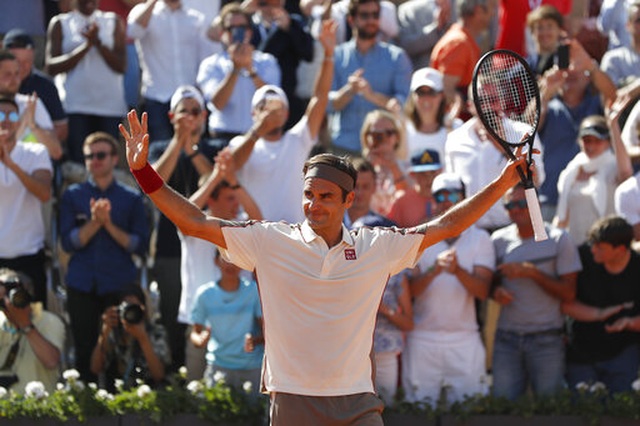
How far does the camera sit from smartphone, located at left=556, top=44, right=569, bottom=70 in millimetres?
11195

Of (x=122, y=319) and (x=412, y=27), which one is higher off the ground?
→ (x=412, y=27)

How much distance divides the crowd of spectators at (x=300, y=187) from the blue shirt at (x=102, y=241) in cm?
2

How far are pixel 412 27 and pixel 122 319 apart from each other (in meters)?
5.17

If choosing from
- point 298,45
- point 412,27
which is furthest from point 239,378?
point 412,27

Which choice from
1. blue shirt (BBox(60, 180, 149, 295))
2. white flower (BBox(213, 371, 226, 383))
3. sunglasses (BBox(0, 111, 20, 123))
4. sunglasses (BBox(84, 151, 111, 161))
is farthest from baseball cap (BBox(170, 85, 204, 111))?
white flower (BBox(213, 371, 226, 383))

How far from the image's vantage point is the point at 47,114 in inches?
463

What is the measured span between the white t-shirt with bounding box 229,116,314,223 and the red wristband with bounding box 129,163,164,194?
4336 millimetres

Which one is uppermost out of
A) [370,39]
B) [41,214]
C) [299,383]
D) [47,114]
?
[370,39]

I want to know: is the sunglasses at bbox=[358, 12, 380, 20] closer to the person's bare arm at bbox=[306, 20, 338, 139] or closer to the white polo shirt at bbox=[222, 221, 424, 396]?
the person's bare arm at bbox=[306, 20, 338, 139]

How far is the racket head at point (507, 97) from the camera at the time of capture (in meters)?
6.86

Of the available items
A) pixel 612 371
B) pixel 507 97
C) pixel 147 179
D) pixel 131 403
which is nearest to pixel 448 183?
pixel 612 371

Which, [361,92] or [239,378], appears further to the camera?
[361,92]

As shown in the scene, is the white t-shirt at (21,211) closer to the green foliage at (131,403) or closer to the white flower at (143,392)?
the green foliage at (131,403)

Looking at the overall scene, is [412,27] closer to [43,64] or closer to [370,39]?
[370,39]
